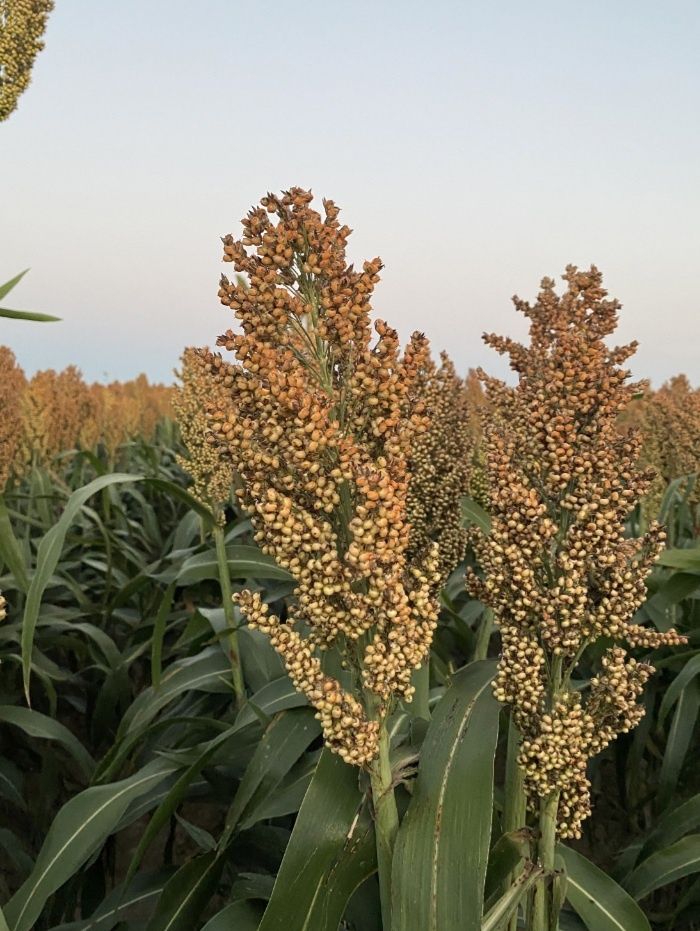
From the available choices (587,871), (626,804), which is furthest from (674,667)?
(587,871)

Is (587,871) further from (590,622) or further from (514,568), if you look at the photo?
(514,568)

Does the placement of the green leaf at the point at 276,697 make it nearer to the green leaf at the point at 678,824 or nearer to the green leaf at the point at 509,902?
the green leaf at the point at 509,902

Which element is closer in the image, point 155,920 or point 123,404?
point 155,920

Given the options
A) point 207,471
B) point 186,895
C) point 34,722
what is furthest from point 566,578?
point 34,722

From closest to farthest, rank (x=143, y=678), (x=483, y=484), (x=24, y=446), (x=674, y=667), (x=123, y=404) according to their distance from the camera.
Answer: (x=483, y=484)
(x=674, y=667)
(x=143, y=678)
(x=24, y=446)
(x=123, y=404)

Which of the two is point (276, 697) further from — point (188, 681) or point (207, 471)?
point (207, 471)

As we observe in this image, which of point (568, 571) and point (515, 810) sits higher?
point (568, 571)

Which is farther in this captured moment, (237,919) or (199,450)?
(199,450)

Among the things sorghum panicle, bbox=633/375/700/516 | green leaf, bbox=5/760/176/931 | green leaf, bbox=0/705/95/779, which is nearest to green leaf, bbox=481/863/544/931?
green leaf, bbox=5/760/176/931

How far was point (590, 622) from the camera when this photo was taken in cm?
163

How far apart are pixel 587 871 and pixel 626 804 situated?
230 centimetres

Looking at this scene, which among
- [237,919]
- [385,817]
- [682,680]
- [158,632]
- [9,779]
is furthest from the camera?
[9,779]

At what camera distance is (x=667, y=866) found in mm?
2385

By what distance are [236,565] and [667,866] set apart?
2.02 m
